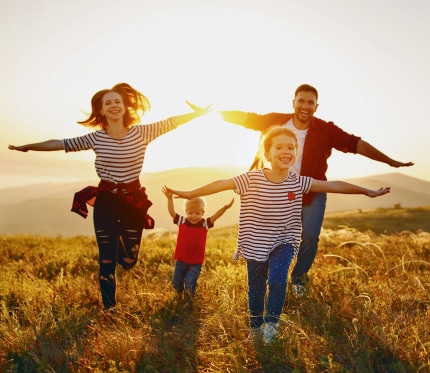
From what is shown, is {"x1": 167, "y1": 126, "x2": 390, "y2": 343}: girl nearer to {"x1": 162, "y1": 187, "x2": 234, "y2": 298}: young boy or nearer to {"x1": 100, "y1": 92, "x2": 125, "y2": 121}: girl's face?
{"x1": 100, "y1": 92, "x2": 125, "y2": 121}: girl's face

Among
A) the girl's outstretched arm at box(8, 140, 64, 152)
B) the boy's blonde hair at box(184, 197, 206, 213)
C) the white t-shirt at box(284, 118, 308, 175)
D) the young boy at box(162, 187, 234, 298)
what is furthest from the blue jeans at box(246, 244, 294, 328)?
the girl's outstretched arm at box(8, 140, 64, 152)

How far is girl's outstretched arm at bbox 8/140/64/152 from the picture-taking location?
18.0ft

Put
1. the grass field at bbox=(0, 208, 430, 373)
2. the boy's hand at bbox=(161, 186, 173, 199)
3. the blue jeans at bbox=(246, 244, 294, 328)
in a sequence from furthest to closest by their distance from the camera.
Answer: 1. the boy's hand at bbox=(161, 186, 173, 199)
2. the blue jeans at bbox=(246, 244, 294, 328)
3. the grass field at bbox=(0, 208, 430, 373)

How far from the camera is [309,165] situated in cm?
628

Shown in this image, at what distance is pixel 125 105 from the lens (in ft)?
19.4

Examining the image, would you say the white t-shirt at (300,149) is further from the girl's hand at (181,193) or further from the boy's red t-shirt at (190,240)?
the girl's hand at (181,193)

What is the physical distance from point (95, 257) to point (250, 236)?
Answer: 5361 mm

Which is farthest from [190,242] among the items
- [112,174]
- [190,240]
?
[112,174]

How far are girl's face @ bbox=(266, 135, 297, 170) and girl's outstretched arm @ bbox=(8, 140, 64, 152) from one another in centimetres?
249

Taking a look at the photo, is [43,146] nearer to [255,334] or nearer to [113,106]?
[113,106]

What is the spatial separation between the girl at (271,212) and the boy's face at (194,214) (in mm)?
1606

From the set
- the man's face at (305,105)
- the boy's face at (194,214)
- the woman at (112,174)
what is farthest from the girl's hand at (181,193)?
the man's face at (305,105)

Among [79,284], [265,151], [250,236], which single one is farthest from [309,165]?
[79,284]

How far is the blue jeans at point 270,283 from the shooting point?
461cm
